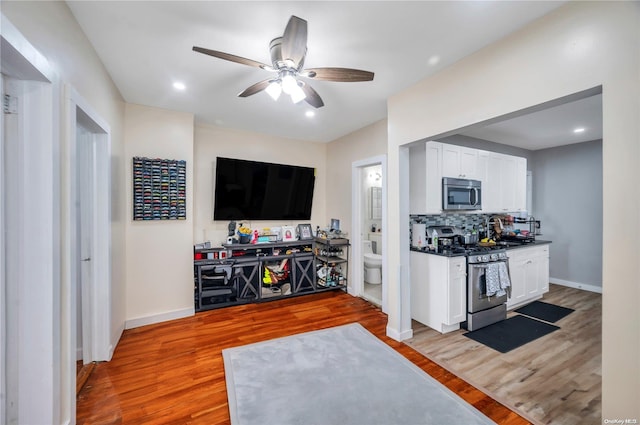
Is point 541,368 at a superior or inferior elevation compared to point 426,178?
inferior

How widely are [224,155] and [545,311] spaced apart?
5.24 meters

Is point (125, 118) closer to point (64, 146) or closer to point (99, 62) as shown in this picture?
point (99, 62)

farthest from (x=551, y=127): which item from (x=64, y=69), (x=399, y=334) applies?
(x=64, y=69)

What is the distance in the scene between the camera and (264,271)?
4.03 m

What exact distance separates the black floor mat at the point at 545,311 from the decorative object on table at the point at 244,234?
160 inches

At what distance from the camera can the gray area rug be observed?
5.79 ft

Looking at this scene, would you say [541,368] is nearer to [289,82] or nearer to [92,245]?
[289,82]

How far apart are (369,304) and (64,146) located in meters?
3.74

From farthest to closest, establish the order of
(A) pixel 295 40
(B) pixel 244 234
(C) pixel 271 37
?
(B) pixel 244 234 < (C) pixel 271 37 < (A) pixel 295 40

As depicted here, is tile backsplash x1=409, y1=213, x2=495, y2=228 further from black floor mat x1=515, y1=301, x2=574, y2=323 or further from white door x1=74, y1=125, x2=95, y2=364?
white door x1=74, y1=125, x2=95, y2=364

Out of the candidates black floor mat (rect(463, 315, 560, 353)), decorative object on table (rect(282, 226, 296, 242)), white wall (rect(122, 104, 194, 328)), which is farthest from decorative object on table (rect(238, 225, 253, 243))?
black floor mat (rect(463, 315, 560, 353))

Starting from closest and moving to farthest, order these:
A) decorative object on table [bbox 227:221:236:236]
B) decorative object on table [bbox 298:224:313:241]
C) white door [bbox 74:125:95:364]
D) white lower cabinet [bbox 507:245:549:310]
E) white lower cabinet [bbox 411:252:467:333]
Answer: white door [bbox 74:125:95:364], white lower cabinet [bbox 411:252:467:333], white lower cabinet [bbox 507:245:549:310], decorative object on table [bbox 227:221:236:236], decorative object on table [bbox 298:224:313:241]

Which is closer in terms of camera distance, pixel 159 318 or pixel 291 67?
pixel 291 67

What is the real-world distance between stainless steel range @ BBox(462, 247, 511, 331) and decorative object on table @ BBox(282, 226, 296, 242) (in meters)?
2.66
